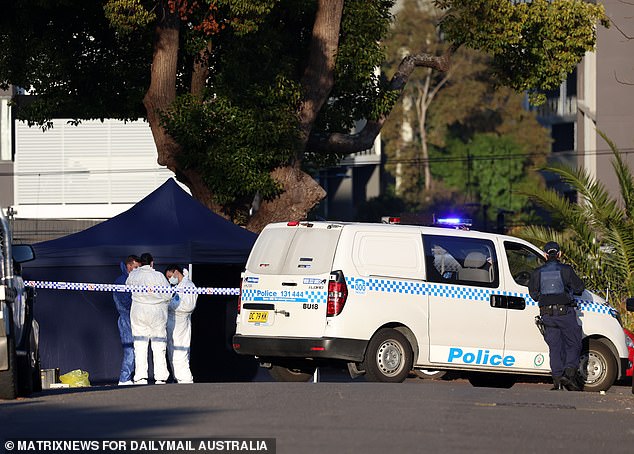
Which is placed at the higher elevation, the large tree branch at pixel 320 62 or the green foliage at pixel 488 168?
the green foliage at pixel 488 168

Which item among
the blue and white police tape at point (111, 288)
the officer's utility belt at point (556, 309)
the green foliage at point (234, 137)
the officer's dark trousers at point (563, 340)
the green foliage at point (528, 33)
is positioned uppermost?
the green foliage at point (528, 33)

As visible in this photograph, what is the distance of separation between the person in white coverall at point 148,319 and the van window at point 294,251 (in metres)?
Answer: 2.02

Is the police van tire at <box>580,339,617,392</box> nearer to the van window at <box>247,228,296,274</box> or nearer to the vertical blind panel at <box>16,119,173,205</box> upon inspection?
the van window at <box>247,228,296,274</box>

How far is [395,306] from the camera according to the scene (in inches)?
682

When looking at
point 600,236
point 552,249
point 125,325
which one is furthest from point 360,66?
point 552,249

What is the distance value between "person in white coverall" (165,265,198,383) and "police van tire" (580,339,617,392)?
5.10m

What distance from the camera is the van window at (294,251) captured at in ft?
56.3

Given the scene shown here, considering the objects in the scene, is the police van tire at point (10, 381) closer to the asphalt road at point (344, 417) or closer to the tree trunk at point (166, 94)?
the asphalt road at point (344, 417)

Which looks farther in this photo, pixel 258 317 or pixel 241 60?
pixel 241 60

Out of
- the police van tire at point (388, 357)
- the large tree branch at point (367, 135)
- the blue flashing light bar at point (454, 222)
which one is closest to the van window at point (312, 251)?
the police van tire at point (388, 357)

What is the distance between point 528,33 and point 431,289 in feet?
46.2

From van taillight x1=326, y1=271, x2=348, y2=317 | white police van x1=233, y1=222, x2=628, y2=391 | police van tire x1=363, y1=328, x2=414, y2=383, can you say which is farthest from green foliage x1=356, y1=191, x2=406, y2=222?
van taillight x1=326, y1=271, x2=348, y2=317

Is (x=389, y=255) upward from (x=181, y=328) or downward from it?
upward

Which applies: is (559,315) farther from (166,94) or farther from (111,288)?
(166,94)
